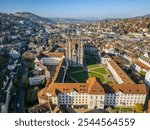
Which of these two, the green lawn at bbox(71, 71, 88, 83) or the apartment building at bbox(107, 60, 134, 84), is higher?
the apartment building at bbox(107, 60, 134, 84)

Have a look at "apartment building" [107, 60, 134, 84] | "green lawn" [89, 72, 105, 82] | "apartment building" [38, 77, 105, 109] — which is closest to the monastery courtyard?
"green lawn" [89, 72, 105, 82]

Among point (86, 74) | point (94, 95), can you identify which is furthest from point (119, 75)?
point (94, 95)

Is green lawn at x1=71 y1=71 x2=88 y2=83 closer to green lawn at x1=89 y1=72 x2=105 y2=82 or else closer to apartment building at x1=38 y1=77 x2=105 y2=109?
green lawn at x1=89 y1=72 x2=105 y2=82

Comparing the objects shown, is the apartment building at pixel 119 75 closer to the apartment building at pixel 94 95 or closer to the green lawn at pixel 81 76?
the apartment building at pixel 94 95

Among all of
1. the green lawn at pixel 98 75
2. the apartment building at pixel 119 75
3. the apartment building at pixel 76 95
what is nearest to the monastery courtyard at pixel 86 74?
the green lawn at pixel 98 75

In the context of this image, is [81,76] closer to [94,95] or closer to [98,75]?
[98,75]

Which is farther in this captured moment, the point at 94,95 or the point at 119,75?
the point at 119,75

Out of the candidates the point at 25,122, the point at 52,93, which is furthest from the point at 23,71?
the point at 25,122

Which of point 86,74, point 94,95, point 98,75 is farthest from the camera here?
point 86,74

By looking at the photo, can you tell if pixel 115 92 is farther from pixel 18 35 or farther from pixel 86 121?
pixel 18 35
